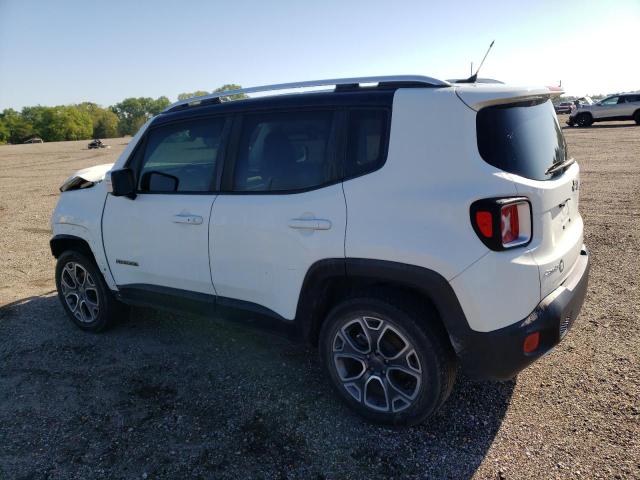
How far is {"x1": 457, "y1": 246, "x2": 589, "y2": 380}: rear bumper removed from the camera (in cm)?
231

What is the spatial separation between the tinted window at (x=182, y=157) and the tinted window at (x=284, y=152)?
0.86 ft

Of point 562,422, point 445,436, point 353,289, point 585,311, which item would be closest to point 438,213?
point 353,289

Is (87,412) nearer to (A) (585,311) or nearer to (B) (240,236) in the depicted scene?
(B) (240,236)

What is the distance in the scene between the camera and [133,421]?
2.93 metres

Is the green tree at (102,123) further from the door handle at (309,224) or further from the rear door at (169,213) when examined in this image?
the door handle at (309,224)

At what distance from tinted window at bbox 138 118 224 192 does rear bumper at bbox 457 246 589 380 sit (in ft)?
6.62

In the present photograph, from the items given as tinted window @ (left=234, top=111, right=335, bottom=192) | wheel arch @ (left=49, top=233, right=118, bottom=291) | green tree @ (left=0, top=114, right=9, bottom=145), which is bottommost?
wheel arch @ (left=49, top=233, right=118, bottom=291)

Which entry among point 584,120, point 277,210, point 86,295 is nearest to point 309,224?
point 277,210

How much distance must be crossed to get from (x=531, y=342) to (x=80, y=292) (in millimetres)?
3750

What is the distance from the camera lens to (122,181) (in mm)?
3504

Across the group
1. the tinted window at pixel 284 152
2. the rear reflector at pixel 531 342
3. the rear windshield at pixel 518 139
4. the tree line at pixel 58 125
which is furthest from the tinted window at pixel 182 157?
the tree line at pixel 58 125

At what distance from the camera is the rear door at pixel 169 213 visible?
328cm

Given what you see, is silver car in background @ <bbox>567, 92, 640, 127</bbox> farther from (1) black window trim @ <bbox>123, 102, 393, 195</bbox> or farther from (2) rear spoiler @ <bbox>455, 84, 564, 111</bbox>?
(1) black window trim @ <bbox>123, 102, 393, 195</bbox>

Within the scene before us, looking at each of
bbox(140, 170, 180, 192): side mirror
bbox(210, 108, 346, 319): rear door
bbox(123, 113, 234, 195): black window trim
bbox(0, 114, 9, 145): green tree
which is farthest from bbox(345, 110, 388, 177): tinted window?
bbox(0, 114, 9, 145): green tree
